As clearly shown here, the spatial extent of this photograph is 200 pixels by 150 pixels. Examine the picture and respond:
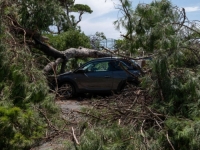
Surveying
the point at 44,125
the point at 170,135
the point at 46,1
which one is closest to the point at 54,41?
the point at 46,1

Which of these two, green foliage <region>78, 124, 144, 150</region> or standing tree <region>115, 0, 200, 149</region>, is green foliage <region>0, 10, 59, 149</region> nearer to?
green foliage <region>78, 124, 144, 150</region>

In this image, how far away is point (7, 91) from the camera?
5.41 meters

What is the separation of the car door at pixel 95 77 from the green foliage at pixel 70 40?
2.23 meters

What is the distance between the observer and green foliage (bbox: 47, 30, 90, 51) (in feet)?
49.4

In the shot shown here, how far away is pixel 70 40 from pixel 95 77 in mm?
3254

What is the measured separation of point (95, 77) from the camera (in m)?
13.1

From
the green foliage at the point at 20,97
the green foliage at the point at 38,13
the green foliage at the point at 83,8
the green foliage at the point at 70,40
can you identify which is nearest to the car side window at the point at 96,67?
the green foliage at the point at 70,40

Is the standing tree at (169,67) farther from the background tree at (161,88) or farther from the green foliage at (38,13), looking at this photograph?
the green foliage at (38,13)

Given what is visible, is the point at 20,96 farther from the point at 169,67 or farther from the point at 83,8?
the point at 83,8

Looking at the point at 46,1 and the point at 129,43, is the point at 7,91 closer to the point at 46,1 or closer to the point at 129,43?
the point at 129,43

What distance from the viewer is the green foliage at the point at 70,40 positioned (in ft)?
49.4

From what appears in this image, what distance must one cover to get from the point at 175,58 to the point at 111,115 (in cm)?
122

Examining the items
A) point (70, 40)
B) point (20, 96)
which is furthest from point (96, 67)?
point (20, 96)

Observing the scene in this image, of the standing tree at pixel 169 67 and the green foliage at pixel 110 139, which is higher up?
the standing tree at pixel 169 67
